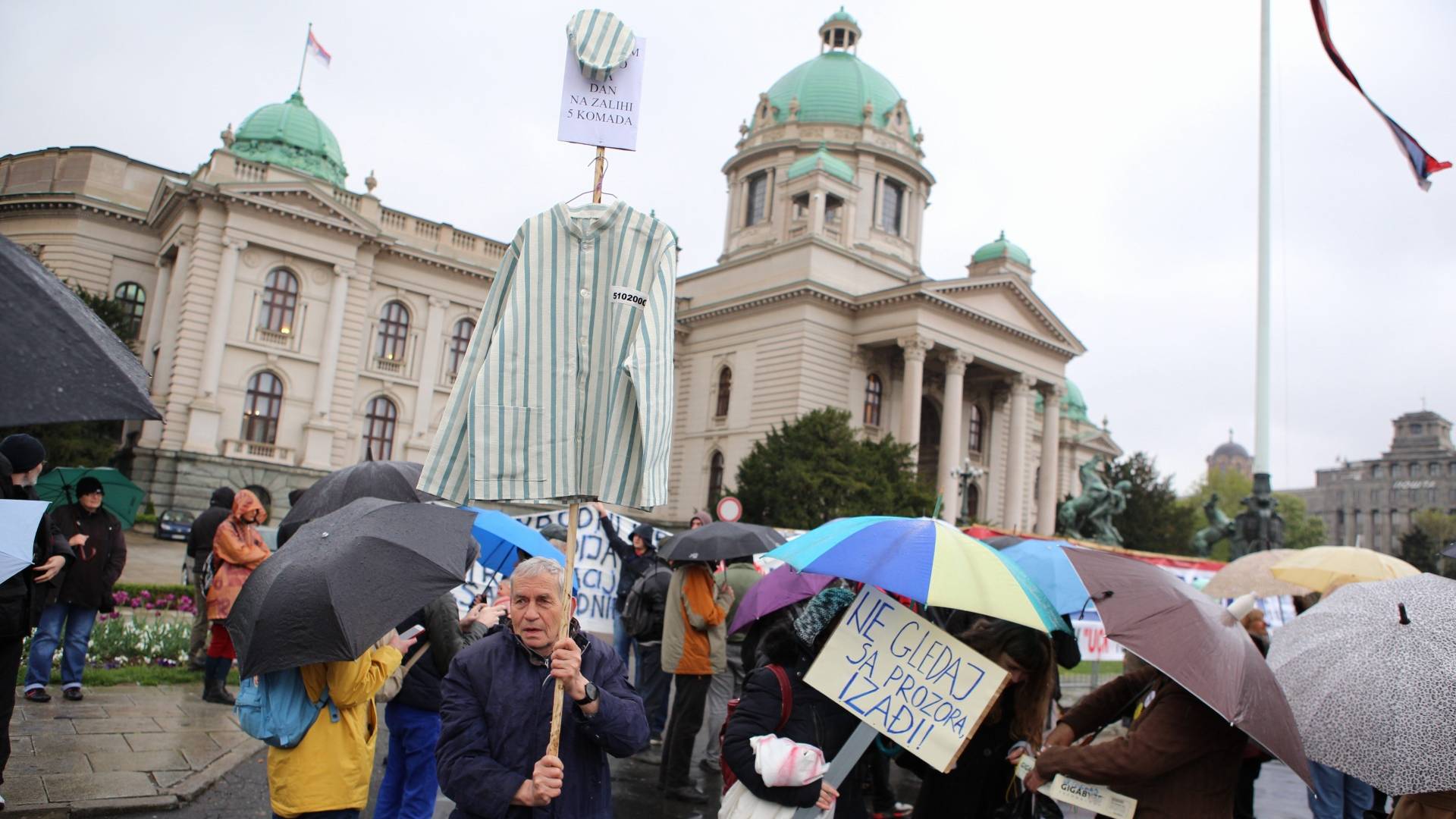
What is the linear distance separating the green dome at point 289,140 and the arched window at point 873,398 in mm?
23500

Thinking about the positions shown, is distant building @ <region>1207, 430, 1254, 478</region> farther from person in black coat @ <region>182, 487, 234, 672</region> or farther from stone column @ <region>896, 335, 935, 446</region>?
person in black coat @ <region>182, 487, 234, 672</region>

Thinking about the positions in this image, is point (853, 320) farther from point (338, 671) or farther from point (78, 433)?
point (338, 671)

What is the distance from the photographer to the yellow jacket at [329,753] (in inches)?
148

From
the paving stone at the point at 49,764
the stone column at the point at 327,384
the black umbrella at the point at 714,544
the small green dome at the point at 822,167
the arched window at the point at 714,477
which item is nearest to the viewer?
the paving stone at the point at 49,764

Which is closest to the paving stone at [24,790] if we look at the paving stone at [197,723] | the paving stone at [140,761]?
the paving stone at [140,761]

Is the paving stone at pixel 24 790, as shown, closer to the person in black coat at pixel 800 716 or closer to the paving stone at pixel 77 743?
the paving stone at pixel 77 743

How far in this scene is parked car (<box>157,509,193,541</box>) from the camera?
28344mm

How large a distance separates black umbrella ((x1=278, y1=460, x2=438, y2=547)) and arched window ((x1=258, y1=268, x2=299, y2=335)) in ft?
103

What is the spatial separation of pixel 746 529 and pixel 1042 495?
130 ft

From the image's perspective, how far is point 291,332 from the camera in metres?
34.7

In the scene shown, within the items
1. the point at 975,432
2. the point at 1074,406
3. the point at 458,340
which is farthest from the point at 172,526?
the point at 1074,406

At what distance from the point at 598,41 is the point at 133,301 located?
130 ft

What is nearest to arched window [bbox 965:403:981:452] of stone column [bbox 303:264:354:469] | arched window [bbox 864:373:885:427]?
arched window [bbox 864:373:885:427]

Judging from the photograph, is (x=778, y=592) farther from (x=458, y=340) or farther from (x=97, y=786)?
(x=458, y=340)
